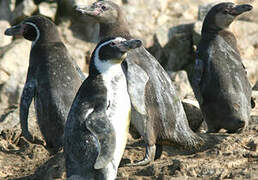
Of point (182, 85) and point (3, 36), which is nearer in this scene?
point (182, 85)

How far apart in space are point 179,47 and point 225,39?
3.89 meters

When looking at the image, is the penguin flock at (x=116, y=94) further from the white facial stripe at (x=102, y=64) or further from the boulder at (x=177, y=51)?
the boulder at (x=177, y=51)

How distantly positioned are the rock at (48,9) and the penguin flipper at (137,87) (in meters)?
6.36

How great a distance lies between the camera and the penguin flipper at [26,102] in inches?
325

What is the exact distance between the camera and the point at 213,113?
8.61m

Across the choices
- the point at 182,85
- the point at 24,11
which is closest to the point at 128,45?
the point at 182,85

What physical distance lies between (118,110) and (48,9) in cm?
748

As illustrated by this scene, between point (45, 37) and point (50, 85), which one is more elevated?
point (45, 37)

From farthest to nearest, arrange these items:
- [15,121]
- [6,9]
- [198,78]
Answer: [6,9], [15,121], [198,78]

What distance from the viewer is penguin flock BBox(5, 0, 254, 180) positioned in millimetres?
6250

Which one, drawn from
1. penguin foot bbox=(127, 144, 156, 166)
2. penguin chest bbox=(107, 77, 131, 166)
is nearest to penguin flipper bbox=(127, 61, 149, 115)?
penguin foot bbox=(127, 144, 156, 166)

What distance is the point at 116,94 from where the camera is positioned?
6387 millimetres

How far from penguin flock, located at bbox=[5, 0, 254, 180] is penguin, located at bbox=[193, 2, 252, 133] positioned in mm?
13

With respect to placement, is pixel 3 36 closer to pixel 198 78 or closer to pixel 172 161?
pixel 198 78
